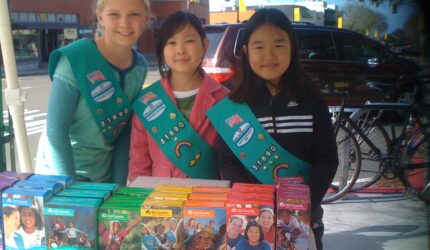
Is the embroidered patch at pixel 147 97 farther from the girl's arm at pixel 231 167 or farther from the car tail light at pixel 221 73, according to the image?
the car tail light at pixel 221 73

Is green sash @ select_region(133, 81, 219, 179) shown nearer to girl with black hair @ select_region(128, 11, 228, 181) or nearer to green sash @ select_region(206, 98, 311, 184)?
girl with black hair @ select_region(128, 11, 228, 181)

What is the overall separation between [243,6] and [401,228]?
7.66ft

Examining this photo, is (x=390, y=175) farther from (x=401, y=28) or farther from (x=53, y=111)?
(x=53, y=111)

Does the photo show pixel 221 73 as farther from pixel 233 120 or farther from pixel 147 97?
pixel 233 120

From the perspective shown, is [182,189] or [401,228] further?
[401,228]

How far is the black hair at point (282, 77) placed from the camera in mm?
1852

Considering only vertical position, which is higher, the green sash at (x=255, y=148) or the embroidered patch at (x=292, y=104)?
the embroidered patch at (x=292, y=104)

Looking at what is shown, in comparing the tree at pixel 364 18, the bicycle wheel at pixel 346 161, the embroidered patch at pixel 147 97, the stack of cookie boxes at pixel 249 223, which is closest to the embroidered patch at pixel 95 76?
the embroidered patch at pixel 147 97

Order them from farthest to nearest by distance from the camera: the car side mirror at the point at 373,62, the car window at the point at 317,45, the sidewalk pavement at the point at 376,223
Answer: the car window at the point at 317,45 → the car side mirror at the point at 373,62 → the sidewalk pavement at the point at 376,223

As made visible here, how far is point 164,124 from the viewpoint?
6.34 feet

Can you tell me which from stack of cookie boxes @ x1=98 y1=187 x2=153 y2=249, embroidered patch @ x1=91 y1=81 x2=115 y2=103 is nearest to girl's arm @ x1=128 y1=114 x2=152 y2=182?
embroidered patch @ x1=91 y1=81 x2=115 y2=103

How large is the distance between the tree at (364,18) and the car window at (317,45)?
3.35m

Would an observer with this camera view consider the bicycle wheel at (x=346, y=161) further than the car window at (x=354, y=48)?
No

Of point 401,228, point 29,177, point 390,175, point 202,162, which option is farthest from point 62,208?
point 390,175
